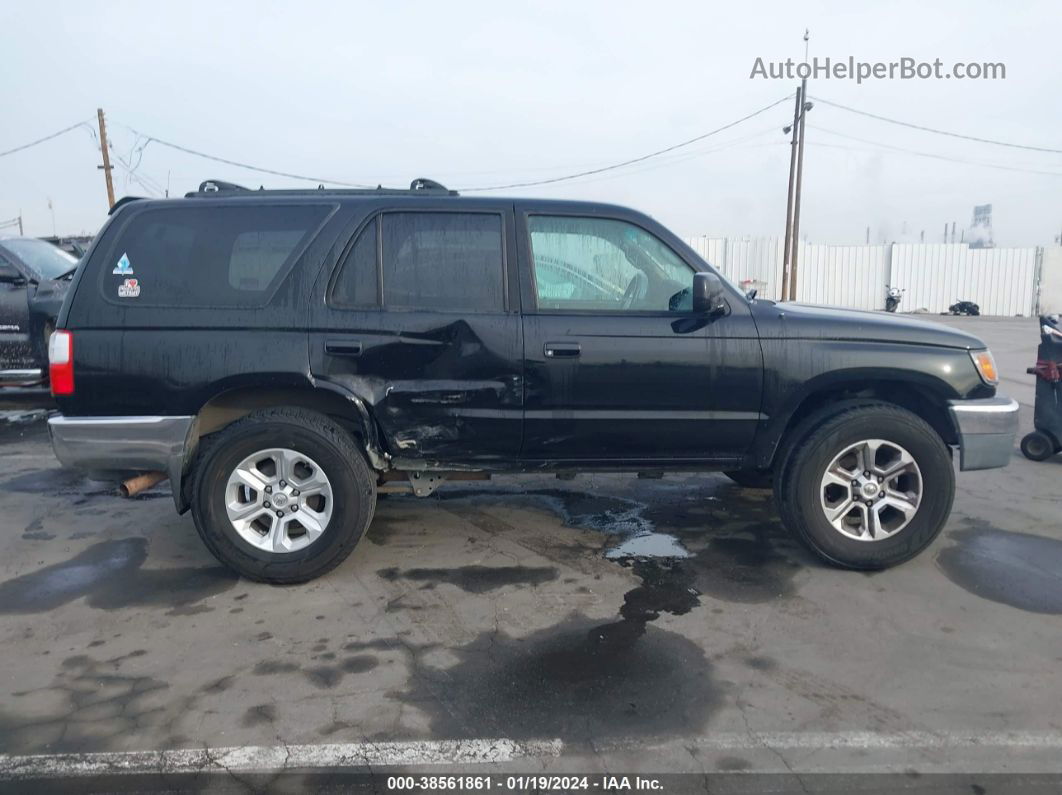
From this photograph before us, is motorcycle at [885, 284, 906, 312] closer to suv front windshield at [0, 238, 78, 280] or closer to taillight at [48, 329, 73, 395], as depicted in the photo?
suv front windshield at [0, 238, 78, 280]

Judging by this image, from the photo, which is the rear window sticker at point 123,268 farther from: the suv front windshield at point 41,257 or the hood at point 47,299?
the suv front windshield at point 41,257

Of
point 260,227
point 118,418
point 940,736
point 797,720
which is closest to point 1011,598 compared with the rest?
point 940,736

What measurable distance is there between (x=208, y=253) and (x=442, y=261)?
1.22m

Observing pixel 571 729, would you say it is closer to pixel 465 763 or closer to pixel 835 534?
pixel 465 763

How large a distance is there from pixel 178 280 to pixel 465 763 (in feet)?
9.43

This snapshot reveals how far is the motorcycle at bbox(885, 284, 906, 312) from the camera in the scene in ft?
106

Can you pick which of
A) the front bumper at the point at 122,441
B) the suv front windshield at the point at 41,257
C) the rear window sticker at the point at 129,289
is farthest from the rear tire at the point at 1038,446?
the suv front windshield at the point at 41,257

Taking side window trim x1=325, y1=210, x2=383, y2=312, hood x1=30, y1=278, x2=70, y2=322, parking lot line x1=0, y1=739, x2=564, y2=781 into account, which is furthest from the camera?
hood x1=30, y1=278, x2=70, y2=322

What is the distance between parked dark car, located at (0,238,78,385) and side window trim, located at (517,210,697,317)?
654 centimetres

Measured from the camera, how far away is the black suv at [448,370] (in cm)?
429

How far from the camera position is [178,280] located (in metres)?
4.36

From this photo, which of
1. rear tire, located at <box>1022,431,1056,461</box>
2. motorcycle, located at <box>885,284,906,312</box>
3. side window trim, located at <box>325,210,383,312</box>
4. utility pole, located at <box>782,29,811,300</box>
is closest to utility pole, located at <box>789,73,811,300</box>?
utility pole, located at <box>782,29,811,300</box>

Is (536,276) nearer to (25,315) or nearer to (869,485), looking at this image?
(869,485)

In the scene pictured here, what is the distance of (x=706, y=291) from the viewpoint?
426cm
